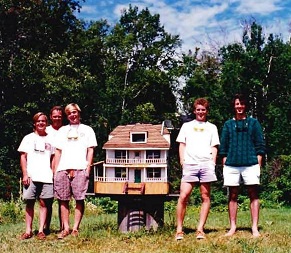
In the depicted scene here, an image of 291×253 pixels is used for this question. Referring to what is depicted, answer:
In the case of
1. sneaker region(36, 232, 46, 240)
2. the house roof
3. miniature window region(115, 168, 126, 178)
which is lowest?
sneaker region(36, 232, 46, 240)

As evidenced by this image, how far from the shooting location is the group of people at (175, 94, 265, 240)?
7.47 meters

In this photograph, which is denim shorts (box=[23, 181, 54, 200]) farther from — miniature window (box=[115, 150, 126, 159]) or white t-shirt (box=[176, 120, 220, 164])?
white t-shirt (box=[176, 120, 220, 164])

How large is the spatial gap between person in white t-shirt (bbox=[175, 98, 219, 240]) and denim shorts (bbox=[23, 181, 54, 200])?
76.4 inches

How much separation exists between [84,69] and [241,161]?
20.1m

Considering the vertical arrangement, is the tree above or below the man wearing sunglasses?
above

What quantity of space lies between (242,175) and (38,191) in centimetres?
298

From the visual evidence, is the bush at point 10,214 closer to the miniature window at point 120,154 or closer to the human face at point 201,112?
the miniature window at point 120,154

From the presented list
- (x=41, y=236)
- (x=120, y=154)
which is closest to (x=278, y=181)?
(x=120, y=154)

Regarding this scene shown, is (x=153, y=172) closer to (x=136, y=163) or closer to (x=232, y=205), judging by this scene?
(x=136, y=163)

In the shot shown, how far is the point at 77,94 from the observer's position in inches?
996

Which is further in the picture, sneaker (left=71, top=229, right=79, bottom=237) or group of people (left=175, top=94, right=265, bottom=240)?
sneaker (left=71, top=229, right=79, bottom=237)

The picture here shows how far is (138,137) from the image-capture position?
9.34 meters

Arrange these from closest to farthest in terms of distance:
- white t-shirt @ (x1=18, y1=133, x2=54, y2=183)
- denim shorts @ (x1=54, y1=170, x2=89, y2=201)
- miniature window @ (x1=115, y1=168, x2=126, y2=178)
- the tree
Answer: denim shorts @ (x1=54, y1=170, x2=89, y2=201)
white t-shirt @ (x1=18, y1=133, x2=54, y2=183)
miniature window @ (x1=115, y1=168, x2=126, y2=178)
the tree

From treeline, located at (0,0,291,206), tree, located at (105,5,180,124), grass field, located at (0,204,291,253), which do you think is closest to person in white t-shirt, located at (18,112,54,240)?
grass field, located at (0,204,291,253)
